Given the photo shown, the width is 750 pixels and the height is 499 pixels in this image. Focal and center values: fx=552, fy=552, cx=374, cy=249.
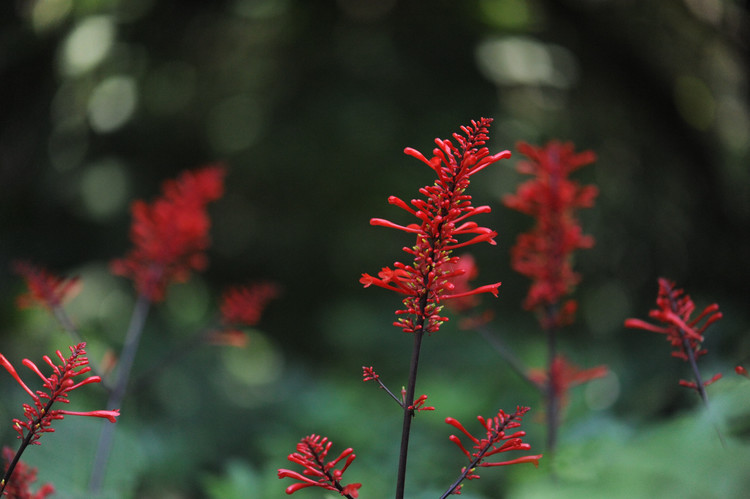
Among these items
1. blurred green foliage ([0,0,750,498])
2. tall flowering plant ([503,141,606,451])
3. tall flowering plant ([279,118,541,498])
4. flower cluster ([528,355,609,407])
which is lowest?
tall flowering plant ([279,118,541,498])

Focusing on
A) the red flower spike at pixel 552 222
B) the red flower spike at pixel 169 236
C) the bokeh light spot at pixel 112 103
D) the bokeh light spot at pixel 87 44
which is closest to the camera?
the red flower spike at pixel 552 222

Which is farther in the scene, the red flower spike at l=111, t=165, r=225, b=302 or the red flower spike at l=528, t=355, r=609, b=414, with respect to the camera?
the red flower spike at l=111, t=165, r=225, b=302

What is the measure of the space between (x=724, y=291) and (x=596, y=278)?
0.80 m

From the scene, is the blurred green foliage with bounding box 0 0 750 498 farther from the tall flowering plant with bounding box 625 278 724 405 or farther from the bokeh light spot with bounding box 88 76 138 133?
the tall flowering plant with bounding box 625 278 724 405

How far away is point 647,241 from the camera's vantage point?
2293mm

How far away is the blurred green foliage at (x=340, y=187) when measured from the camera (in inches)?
64.6

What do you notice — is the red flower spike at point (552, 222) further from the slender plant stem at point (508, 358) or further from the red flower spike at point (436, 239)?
the red flower spike at point (436, 239)

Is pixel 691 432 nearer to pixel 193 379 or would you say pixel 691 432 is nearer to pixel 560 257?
pixel 560 257

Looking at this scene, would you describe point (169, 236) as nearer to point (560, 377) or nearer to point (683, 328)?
point (560, 377)

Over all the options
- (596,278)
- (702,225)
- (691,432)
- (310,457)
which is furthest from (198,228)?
(596,278)

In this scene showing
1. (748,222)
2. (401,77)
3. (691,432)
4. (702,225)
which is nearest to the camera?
(691,432)

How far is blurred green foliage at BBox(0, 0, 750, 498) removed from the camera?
1.64 m

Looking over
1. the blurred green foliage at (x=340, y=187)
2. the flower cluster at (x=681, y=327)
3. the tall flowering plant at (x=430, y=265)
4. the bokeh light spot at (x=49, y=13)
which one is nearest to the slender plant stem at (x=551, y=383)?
the blurred green foliage at (x=340, y=187)

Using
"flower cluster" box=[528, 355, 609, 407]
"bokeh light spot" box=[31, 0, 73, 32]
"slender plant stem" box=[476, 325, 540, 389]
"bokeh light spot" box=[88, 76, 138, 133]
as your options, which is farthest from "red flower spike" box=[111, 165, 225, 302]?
"bokeh light spot" box=[88, 76, 138, 133]
